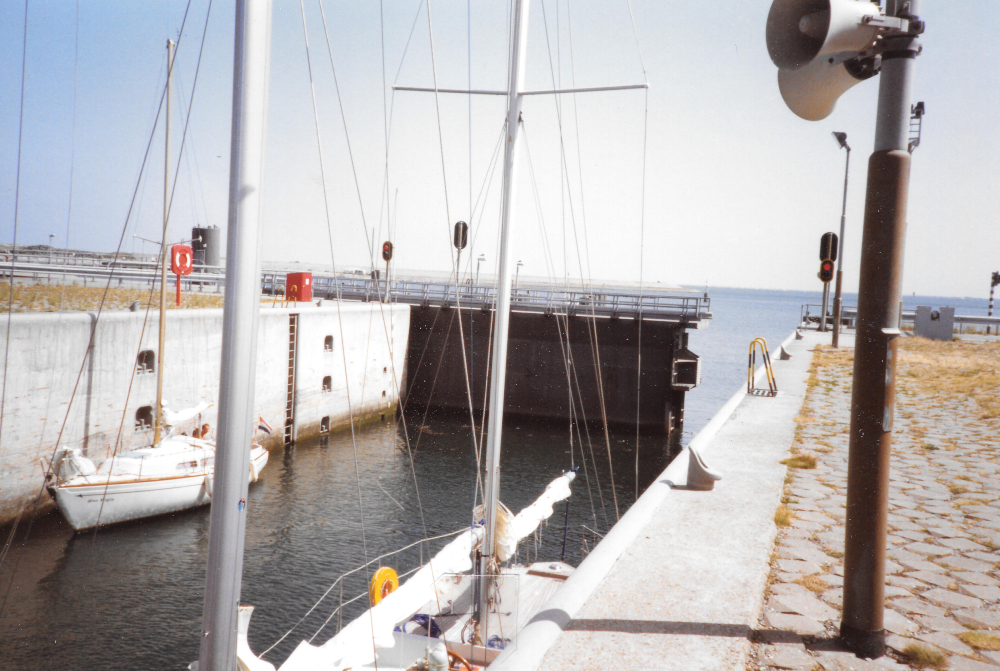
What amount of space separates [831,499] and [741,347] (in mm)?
66416

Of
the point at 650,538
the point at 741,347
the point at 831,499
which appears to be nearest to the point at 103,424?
the point at 650,538

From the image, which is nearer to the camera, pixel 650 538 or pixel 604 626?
pixel 604 626

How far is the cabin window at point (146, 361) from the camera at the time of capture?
15.1 metres

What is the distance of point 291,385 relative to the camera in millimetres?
20188

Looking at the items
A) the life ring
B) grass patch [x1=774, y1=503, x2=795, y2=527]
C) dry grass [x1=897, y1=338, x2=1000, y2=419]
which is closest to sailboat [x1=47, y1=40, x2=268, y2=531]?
the life ring

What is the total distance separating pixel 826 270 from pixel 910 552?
20650mm

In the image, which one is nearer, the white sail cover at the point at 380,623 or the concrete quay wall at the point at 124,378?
the white sail cover at the point at 380,623

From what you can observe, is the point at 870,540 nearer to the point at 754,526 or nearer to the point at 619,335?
the point at 754,526

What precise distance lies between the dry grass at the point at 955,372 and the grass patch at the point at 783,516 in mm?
7415

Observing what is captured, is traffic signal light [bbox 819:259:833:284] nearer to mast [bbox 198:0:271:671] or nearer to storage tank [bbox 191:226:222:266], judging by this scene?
mast [bbox 198:0:271:671]

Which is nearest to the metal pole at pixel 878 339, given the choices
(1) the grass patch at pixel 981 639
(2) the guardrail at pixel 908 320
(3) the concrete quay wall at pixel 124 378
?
(1) the grass patch at pixel 981 639

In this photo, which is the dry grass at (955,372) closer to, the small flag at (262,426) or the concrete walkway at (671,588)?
the concrete walkway at (671,588)

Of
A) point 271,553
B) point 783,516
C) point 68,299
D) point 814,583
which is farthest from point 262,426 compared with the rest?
point 814,583

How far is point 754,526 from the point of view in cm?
556
